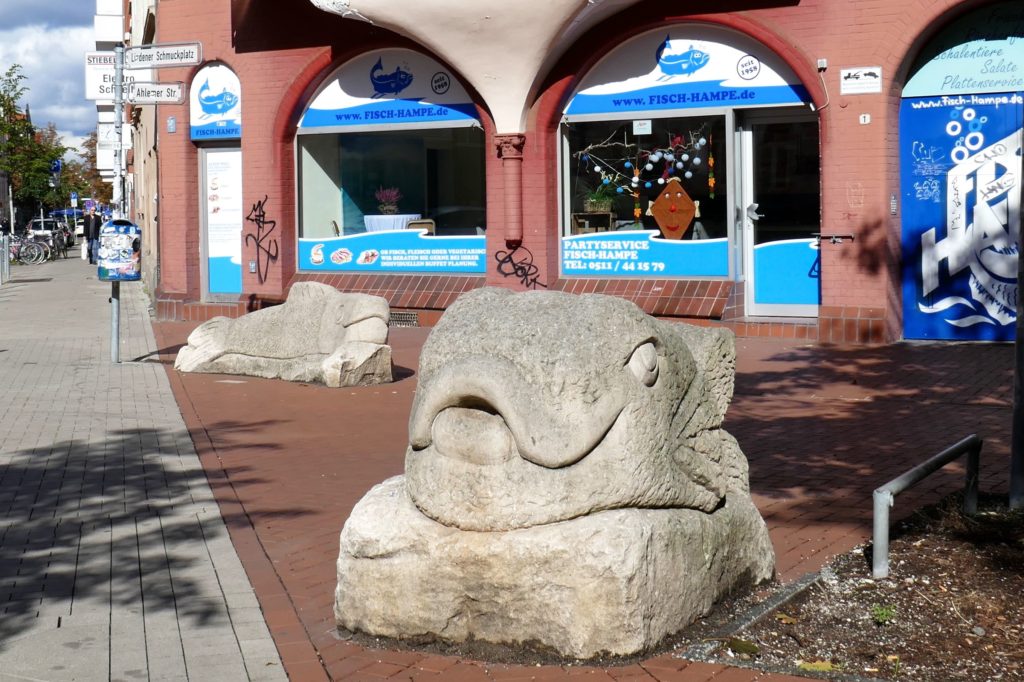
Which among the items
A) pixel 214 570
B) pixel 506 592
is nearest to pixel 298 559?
pixel 214 570

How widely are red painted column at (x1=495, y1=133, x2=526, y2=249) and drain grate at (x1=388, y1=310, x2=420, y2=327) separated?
185cm

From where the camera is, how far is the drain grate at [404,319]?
17.7 metres

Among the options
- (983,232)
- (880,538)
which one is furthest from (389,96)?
(880,538)

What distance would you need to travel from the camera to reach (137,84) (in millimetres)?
13922

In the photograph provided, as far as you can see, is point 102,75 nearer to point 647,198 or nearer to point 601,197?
point 601,197

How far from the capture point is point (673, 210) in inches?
640

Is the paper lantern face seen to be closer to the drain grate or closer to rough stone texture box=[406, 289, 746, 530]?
the drain grate

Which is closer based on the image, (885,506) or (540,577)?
(540,577)

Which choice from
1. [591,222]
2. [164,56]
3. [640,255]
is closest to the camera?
[164,56]

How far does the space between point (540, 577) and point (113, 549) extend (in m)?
2.78

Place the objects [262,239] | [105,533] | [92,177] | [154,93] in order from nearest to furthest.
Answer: [105,533] < [154,93] < [262,239] < [92,177]

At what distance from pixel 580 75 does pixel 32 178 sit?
131 feet

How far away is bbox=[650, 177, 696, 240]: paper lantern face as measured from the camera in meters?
16.1

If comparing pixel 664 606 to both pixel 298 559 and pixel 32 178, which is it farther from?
pixel 32 178
